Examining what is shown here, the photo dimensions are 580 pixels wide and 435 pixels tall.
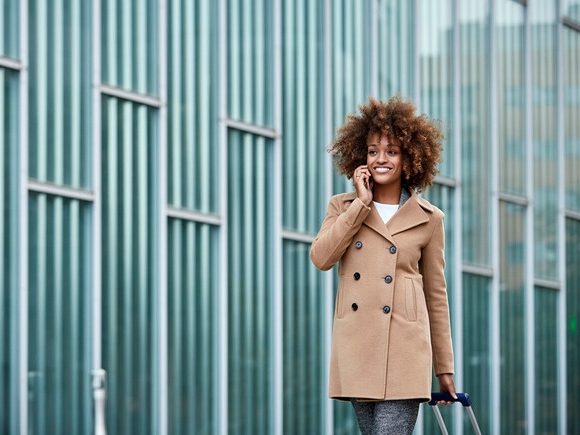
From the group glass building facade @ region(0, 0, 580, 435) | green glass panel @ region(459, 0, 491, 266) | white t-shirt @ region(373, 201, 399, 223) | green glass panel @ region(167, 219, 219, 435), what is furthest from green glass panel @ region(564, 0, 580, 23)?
white t-shirt @ region(373, 201, 399, 223)

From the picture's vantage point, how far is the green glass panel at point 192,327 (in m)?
11.7

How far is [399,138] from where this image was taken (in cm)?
721

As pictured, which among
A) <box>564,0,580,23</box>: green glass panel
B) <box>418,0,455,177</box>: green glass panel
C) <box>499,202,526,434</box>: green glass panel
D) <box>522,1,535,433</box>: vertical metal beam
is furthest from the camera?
<box>564,0,580,23</box>: green glass panel

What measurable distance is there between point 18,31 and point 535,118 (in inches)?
326

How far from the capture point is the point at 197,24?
12.1 metres

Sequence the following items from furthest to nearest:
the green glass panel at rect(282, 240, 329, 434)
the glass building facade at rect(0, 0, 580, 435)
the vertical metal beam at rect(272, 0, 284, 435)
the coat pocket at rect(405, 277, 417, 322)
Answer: the green glass panel at rect(282, 240, 329, 434), the vertical metal beam at rect(272, 0, 284, 435), the glass building facade at rect(0, 0, 580, 435), the coat pocket at rect(405, 277, 417, 322)

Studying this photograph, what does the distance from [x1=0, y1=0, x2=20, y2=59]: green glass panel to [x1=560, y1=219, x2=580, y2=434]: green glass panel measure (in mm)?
9020

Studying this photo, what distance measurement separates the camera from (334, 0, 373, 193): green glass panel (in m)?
13.8

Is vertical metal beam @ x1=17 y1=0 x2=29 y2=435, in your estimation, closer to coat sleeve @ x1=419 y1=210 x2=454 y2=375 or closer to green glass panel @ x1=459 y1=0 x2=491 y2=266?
coat sleeve @ x1=419 y1=210 x2=454 y2=375

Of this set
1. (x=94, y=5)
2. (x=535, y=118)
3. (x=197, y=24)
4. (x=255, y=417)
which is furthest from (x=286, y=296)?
(x=535, y=118)

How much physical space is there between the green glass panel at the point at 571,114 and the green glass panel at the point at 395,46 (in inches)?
134

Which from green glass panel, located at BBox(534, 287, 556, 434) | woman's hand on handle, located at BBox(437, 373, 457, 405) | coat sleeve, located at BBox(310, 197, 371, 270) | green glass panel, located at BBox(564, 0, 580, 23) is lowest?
green glass panel, located at BBox(534, 287, 556, 434)

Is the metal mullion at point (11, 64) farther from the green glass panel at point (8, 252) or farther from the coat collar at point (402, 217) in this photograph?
the coat collar at point (402, 217)

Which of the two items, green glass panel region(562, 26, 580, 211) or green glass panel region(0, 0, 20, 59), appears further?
green glass panel region(562, 26, 580, 211)
